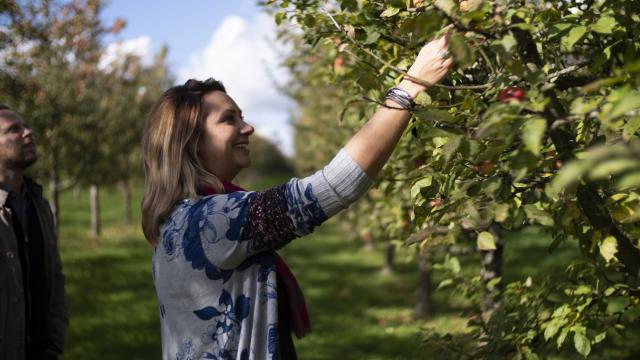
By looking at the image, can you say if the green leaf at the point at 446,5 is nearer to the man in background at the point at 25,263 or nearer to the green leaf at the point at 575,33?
the green leaf at the point at 575,33

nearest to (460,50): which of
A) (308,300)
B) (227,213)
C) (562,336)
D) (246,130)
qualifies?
(227,213)

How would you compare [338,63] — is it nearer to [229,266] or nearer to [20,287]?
[20,287]

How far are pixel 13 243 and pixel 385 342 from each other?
5.64m

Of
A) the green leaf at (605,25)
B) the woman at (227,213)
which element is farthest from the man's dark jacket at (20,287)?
the green leaf at (605,25)

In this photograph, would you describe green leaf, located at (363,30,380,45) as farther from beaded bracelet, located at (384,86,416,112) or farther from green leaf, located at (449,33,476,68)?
green leaf, located at (449,33,476,68)

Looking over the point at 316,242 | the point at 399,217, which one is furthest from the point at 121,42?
the point at 399,217

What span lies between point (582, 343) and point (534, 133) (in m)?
1.51

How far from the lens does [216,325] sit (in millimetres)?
2203

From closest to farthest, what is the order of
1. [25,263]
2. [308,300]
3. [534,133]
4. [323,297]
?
[534,133] → [25,263] → [308,300] → [323,297]

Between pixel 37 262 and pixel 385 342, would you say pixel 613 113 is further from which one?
pixel 385 342

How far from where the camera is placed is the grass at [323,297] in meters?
8.57

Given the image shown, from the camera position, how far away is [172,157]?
2355 mm

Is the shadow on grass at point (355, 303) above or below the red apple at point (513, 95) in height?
below

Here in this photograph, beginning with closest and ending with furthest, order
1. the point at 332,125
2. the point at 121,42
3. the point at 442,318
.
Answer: the point at 442,318 → the point at 332,125 → the point at 121,42
